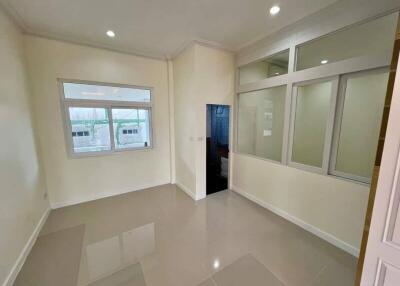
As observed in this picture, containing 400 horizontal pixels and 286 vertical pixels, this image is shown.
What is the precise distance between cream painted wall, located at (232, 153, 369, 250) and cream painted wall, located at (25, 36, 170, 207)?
7.11 ft

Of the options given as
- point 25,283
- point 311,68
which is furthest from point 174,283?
point 311,68

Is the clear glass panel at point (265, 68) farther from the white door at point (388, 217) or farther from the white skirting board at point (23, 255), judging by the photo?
the white skirting board at point (23, 255)

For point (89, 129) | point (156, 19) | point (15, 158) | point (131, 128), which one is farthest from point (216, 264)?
point (156, 19)

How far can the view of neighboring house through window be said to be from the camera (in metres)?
3.08

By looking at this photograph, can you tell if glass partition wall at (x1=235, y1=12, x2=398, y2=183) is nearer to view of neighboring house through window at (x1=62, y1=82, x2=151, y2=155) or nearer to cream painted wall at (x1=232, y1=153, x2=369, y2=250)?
cream painted wall at (x1=232, y1=153, x2=369, y2=250)

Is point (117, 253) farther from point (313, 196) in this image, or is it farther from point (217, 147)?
point (217, 147)

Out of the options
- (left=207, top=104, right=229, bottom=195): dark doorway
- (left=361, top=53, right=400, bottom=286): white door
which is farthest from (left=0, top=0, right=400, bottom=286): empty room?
(left=207, top=104, right=229, bottom=195): dark doorway

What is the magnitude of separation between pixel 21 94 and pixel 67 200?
76.4 inches

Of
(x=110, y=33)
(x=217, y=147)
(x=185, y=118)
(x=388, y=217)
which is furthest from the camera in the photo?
(x=217, y=147)

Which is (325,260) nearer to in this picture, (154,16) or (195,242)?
(195,242)

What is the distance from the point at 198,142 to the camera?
327cm

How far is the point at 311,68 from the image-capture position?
230 centimetres

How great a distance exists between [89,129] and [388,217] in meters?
3.98

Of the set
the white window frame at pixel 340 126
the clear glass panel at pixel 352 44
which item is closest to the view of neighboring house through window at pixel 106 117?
the clear glass panel at pixel 352 44
